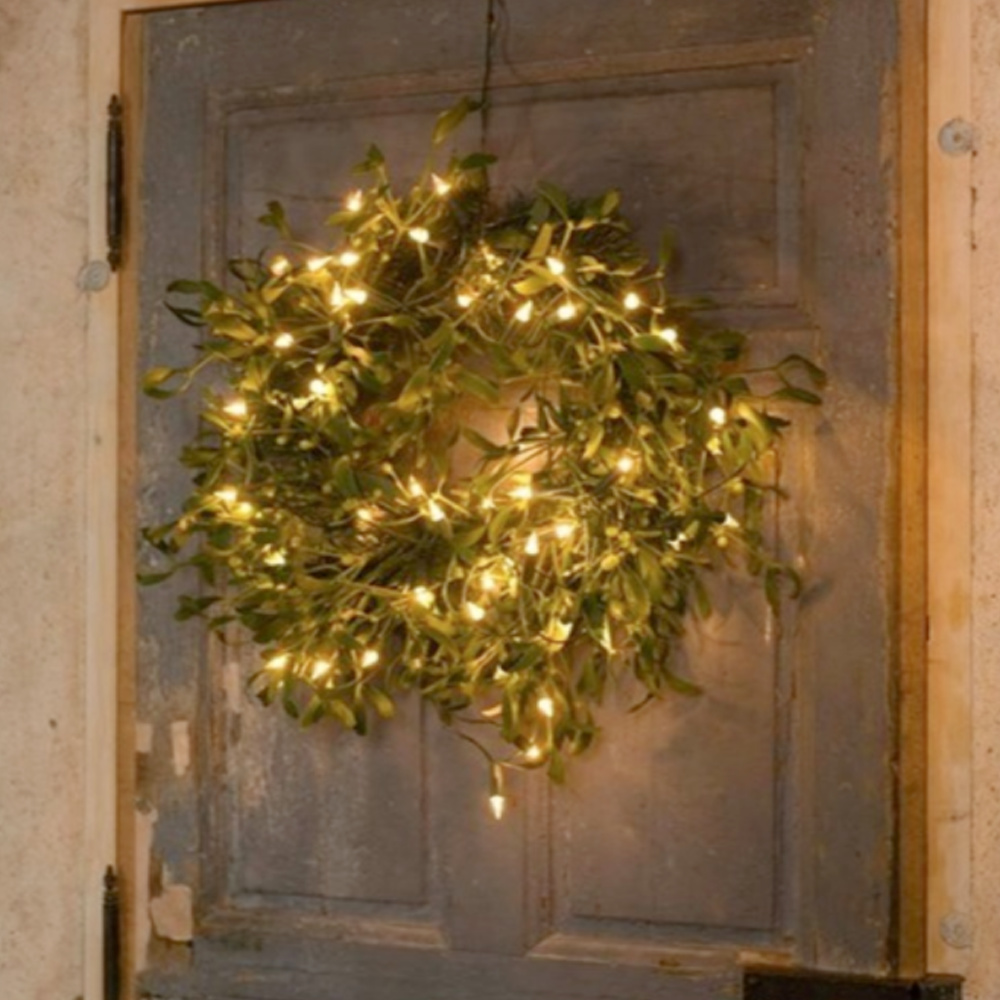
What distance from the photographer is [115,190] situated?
2426 mm

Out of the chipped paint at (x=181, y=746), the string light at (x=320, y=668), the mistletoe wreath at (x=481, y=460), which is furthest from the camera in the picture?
the chipped paint at (x=181, y=746)

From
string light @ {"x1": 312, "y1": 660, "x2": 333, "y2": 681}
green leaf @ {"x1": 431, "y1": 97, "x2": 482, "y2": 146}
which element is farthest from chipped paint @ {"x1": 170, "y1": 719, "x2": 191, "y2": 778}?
green leaf @ {"x1": 431, "y1": 97, "x2": 482, "y2": 146}

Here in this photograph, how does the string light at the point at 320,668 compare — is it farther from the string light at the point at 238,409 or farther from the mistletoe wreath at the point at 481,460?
the string light at the point at 238,409

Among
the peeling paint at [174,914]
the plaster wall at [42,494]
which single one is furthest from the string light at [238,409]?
the peeling paint at [174,914]

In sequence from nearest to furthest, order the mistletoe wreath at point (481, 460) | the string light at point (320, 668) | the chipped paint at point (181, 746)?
1. the mistletoe wreath at point (481, 460)
2. the string light at point (320, 668)
3. the chipped paint at point (181, 746)

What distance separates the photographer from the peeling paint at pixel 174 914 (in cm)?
239

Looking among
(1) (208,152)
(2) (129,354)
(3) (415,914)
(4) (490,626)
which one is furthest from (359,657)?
(1) (208,152)

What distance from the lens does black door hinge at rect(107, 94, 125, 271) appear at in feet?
7.96

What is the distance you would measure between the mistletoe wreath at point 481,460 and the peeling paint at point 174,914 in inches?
14.6

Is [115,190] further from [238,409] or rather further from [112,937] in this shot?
[112,937]

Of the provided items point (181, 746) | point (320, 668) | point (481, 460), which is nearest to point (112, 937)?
point (181, 746)

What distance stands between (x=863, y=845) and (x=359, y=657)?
2.11ft

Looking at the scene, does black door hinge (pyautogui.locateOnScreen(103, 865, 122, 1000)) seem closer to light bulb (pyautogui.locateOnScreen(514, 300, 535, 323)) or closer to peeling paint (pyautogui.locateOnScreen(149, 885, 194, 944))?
peeling paint (pyautogui.locateOnScreen(149, 885, 194, 944))

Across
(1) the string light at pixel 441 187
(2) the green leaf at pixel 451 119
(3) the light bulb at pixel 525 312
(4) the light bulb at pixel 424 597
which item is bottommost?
Answer: (4) the light bulb at pixel 424 597
